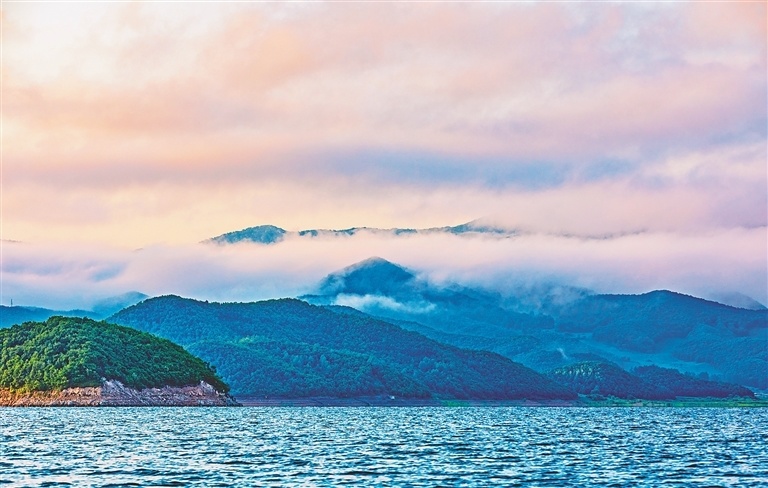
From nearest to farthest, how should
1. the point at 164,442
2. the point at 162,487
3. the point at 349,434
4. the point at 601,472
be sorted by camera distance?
the point at 162,487, the point at 601,472, the point at 164,442, the point at 349,434

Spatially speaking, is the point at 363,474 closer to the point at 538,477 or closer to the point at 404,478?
the point at 404,478

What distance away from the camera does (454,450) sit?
509ft

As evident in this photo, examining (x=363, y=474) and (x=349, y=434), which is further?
(x=349, y=434)

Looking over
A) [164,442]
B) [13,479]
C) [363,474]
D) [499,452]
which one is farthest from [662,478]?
[164,442]

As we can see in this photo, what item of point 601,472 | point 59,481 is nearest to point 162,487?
point 59,481

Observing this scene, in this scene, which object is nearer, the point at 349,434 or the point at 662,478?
the point at 662,478

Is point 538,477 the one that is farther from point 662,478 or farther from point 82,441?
point 82,441

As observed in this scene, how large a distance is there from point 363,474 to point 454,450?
41.3 meters

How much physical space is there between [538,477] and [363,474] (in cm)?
1706

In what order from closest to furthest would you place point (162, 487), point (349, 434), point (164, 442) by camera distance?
point (162, 487) < point (164, 442) < point (349, 434)

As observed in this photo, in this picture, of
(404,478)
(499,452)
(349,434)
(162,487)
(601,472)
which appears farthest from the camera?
(349,434)

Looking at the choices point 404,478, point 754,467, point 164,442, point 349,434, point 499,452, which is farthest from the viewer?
point 349,434

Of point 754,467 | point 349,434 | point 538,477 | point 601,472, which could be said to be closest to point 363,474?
point 538,477

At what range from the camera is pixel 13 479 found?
4181 inches
